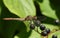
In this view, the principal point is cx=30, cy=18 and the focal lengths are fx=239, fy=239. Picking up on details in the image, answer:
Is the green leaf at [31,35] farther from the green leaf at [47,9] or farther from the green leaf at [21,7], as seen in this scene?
the green leaf at [47,9]

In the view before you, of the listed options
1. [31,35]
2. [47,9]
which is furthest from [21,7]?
[47,9]

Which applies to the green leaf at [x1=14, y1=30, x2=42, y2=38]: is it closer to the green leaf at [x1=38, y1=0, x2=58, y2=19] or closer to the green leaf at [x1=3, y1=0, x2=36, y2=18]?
the green leaf at [x1=3, y1=0, x2=36, y2=18]

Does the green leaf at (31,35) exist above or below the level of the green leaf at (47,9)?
below

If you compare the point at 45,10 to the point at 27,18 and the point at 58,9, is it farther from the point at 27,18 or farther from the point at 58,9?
the point at 27,18

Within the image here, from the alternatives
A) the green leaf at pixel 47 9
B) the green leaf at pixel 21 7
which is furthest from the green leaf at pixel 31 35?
the green leaf at pixel 47 9

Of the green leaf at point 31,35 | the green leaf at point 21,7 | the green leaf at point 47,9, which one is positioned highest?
the green leaf at point 21,7

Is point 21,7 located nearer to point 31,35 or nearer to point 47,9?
point 31,35

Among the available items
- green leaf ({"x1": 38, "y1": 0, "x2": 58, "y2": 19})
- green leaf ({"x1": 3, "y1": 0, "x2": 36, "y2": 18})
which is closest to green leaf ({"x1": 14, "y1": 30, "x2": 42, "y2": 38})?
green leaf ({"x1": 3, "y1": 0, "x2": 36, "y2": 18})
